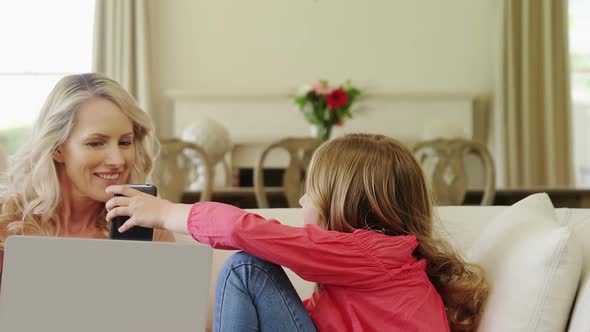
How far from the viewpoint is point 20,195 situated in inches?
67.7

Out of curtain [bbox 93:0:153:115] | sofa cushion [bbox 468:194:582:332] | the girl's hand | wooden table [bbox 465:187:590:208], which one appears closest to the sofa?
sofa cushion [bbox 468:194:582:332]

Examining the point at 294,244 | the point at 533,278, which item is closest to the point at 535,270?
the point at 533,278

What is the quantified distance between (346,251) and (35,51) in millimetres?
4607

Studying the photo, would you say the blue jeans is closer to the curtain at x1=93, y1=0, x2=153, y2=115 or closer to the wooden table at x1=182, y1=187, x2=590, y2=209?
the wooden table at x1=182, y1=187, x2=590, y2=209

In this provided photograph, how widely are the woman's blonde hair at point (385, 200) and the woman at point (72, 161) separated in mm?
463

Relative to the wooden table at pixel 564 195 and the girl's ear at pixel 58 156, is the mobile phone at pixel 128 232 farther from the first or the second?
the wooden table at pixel 564 195

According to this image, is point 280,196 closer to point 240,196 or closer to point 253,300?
point 240,196

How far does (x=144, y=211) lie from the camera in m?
1.32

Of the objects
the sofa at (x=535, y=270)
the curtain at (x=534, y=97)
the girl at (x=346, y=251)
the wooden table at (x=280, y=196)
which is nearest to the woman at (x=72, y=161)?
the girl at (x=346, y=251)

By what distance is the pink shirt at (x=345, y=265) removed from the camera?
52.9 inches

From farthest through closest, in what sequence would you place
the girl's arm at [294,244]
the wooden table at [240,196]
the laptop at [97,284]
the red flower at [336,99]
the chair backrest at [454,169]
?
the red flower at [336,99] → the chair backrest at [454,169] → the wooden table at [240,196] → the girl's arm at [294,244] → the laptop at [97,284]

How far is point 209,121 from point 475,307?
2.31 metres

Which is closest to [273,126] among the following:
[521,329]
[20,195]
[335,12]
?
[335,12]

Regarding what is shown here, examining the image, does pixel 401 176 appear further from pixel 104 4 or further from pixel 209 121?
pixel 104 4
